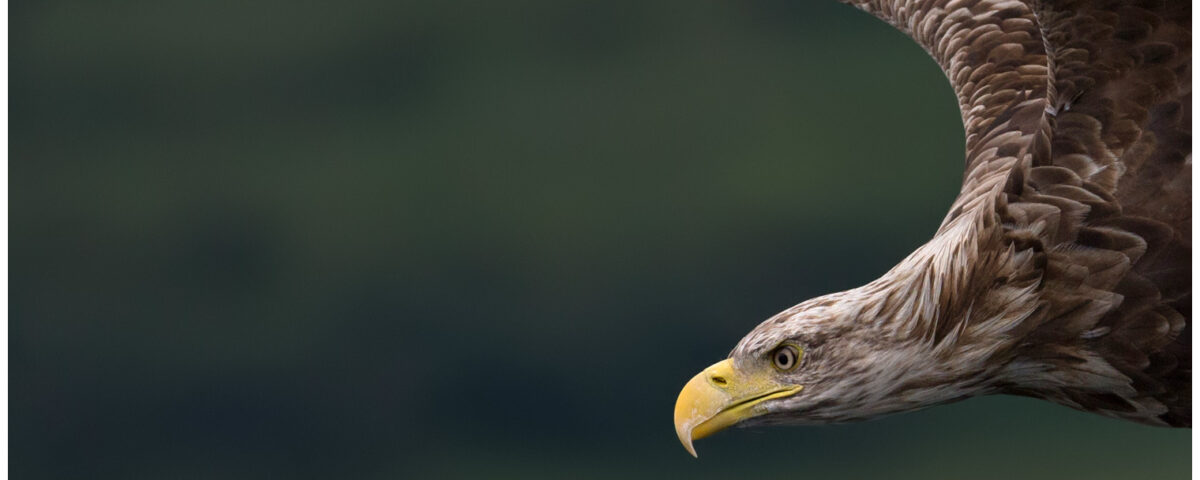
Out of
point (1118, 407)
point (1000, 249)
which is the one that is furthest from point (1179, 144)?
point (1118, 407)

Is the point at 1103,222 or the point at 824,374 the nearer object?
the point at 1103,222

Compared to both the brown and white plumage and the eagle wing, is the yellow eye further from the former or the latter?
the eagle wing

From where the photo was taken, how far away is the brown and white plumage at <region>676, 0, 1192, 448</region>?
1.84 meters

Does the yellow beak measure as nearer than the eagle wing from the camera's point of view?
No

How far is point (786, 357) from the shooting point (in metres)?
2.11

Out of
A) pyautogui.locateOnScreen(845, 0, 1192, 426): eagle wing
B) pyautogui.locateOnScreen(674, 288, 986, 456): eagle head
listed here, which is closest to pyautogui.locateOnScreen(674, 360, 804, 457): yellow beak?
pyautogui.locateOnScreen(674, 288, 986, 456): eagle head

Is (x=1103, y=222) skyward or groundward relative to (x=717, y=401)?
skyward

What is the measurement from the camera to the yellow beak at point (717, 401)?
2146 mm

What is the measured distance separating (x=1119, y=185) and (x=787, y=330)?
49cm

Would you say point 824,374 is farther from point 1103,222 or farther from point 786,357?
point 1103,222

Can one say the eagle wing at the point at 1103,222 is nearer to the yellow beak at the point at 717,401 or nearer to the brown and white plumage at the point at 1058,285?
the brown and white plumage at the point at 1058,285

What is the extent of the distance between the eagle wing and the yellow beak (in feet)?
0.96

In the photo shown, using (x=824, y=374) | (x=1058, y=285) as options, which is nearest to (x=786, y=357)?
(x=824, y=374)

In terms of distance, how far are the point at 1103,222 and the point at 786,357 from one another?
0.47 metres
